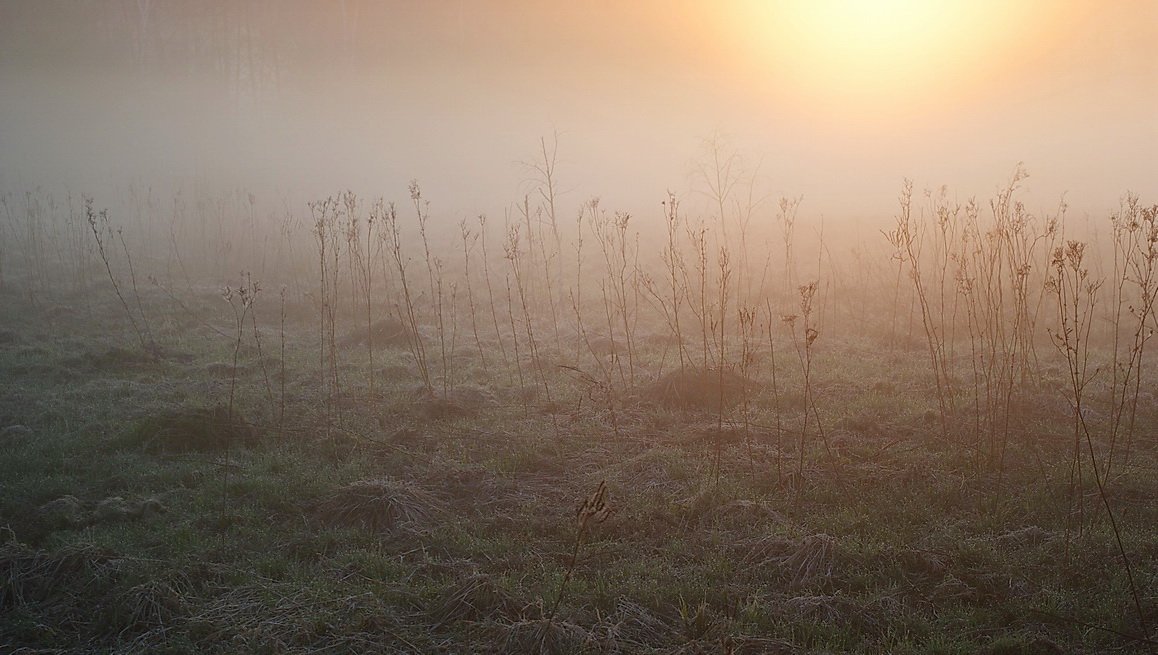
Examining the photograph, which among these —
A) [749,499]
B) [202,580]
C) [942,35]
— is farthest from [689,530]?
[942,35]

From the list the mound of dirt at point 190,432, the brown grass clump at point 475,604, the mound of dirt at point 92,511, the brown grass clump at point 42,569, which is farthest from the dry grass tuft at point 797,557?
the mound of dirt at point 190,432

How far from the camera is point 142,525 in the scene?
540cm

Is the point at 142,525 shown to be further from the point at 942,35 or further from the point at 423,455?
the point at 942,35

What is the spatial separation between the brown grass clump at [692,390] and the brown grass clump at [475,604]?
4.11 metres

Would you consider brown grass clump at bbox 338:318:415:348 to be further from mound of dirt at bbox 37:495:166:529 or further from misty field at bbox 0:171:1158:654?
mound of dirt at bbox 37:495:166:529

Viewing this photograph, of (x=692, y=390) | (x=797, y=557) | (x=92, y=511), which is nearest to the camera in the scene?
(x=797, y=557)

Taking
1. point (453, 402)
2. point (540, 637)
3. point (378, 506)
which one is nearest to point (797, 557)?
point (540, 637)

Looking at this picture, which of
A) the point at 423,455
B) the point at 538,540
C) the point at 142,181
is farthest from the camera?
the point at 142,181

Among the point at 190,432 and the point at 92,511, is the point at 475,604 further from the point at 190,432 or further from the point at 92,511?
the point at 190,432

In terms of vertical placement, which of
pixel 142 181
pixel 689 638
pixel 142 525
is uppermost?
pixel 142 181

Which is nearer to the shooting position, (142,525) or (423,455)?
(142,525)

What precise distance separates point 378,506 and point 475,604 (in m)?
1.65

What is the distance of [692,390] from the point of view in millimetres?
8172

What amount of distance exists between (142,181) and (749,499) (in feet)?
129
